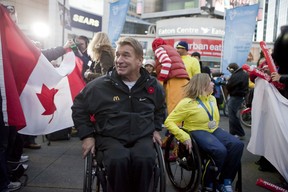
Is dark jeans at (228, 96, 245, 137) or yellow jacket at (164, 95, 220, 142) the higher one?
yellow jacket at (164, 95, 220, 142)

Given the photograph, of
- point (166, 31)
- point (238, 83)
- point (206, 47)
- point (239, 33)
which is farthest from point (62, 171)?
point (166, 31)

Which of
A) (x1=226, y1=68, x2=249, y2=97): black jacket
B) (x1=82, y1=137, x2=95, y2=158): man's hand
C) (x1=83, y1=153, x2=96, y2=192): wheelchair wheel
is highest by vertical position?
(x1=226, y1=68, x2=249, y2=97): black jacket

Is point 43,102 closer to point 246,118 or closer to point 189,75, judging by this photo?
point 189,75

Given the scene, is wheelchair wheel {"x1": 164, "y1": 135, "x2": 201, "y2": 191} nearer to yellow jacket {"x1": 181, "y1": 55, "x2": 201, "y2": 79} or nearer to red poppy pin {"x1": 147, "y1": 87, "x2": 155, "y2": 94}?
red poppy pin {"x1": 147, "y1": 87, "x2": 155, "y2": 94}

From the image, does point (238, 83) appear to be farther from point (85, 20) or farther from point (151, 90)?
point (85, 20)

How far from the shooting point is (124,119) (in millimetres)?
2568

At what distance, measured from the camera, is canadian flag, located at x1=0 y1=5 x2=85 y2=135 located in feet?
9.35

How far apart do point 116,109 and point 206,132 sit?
46.0 inches

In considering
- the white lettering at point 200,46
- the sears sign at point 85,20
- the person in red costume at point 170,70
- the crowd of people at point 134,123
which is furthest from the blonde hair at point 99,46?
the white lettering at point 200,46

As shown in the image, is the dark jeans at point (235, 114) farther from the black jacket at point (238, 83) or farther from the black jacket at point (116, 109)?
the black jacket at point (116, 109)

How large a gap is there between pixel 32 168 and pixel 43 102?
3.80 feet

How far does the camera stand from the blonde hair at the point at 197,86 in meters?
3.43

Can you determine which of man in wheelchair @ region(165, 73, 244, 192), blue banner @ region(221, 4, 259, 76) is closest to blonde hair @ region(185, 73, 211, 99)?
man in wheelchair @ region(165, 73, 244, 192)

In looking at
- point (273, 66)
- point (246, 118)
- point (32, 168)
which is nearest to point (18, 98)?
point (32, 168)
